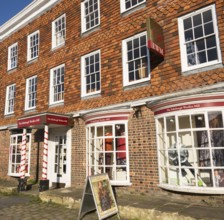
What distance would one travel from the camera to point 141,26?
31.1 feet

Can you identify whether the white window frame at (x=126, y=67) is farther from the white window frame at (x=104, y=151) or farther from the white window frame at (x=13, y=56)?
the white window frame at (x=13, y=56)

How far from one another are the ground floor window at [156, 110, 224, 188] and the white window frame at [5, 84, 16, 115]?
36.4 feet

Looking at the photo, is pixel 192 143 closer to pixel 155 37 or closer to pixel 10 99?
pixel 155 37

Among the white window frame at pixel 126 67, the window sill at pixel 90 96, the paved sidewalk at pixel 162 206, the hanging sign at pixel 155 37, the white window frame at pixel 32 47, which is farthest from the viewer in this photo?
the white window frame at pixel 32 47

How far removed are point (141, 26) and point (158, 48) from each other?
180 cm

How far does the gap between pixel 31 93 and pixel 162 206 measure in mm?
10623

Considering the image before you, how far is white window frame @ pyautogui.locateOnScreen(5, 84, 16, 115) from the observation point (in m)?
15.7

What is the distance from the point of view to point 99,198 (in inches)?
246

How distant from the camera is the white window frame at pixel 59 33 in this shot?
13.3m

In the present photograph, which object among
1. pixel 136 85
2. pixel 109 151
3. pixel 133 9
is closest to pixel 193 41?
pixel 136 85

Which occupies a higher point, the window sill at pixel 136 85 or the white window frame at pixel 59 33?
the white window frame at pixel 59 33

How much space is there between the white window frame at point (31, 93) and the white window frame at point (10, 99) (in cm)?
157

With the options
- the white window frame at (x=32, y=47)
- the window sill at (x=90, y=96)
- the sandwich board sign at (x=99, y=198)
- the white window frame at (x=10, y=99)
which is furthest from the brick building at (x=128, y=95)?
the sandwich board sign at (x=99, y=198)

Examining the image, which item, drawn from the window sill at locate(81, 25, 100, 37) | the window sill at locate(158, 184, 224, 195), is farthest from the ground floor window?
the window sill at locate(81, 25, 100, 37)
